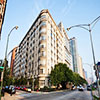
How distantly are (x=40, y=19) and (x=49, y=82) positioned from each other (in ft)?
101

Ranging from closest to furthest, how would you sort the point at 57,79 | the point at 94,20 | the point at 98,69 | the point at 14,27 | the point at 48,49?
the point at 98,69, the point at 94,20, the point at 14,27, the point at 57,79, the point at 48,49

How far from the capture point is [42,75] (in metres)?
43.3

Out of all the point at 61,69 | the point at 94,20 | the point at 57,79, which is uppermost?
the point at 94,20

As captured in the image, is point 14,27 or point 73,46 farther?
point 73,46

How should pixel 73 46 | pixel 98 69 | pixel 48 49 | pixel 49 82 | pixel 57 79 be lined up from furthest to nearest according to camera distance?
pixel 73 46 < pixel 48 49 < pixel 49 82 < pixel 57 79 < pixel 98 69

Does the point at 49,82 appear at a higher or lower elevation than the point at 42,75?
lower

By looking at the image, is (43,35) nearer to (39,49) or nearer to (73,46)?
(39,49)

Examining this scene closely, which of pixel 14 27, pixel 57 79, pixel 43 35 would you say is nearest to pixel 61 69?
pixel 57 79

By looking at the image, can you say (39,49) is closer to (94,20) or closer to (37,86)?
(37,86)

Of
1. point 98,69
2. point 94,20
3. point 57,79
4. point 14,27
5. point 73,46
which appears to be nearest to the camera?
point 98,69

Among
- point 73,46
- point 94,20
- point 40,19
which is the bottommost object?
point 94,20

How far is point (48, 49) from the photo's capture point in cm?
4853

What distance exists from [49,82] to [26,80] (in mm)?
15124

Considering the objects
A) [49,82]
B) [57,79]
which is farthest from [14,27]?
[49,82]
